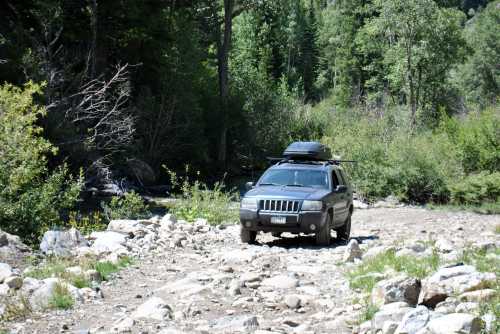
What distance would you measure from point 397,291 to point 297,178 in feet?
27.7

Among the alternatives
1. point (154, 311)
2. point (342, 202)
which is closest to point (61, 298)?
point (154, 311)

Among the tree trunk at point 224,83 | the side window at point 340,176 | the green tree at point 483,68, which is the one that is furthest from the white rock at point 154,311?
the green tree at point 483,68

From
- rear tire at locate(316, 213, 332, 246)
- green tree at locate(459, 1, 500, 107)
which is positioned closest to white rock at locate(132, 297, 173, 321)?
rear tire at locate(316, 213, 332, 246)

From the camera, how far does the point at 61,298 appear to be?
31.7ft

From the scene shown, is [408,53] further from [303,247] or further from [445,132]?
[303,247]

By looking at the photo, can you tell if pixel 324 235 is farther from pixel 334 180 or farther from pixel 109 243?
pixel 109 243

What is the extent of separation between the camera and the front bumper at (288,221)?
1522cm

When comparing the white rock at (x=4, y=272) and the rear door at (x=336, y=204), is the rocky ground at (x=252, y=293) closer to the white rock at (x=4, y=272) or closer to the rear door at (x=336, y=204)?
the white rock at (x=4, y=272)

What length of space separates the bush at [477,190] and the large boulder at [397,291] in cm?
2398

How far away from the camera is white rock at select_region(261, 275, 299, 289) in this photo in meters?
10.5

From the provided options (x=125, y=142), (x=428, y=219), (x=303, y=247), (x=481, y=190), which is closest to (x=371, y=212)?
(x=428, y=219)

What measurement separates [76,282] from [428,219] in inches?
728

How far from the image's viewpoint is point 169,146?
37.6 meters

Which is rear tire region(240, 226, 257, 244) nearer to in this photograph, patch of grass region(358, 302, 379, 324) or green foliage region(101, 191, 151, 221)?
green foliage region(101, 191, 151, 221)
